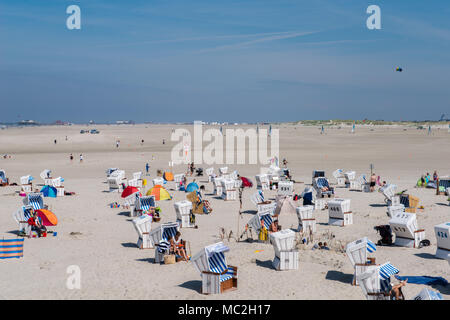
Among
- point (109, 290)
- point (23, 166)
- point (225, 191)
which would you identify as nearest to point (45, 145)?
point (23, 166)

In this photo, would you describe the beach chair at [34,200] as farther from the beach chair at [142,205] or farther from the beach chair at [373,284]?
the beach chair at [373,284]

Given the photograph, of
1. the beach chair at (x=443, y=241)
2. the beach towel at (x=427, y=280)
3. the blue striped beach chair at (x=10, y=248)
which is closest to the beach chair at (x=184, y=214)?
the blue striped beach chair at (x=10, y=248)

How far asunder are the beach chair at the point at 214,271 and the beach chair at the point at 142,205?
839 centimetres

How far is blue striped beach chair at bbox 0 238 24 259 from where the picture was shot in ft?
41.5

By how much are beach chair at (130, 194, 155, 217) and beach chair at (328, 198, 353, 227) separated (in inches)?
290

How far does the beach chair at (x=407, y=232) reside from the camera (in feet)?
44.5

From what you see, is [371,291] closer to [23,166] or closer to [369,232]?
[369,232]

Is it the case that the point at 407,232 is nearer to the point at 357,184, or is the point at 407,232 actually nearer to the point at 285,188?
the point at 285,188

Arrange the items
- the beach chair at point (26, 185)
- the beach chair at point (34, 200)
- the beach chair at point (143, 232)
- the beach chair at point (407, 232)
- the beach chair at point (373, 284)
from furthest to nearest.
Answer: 1. the beach chair at point (26, 185)
2. the beach chair at point (34, 200)
3. the beach chair at point (143, 232)
4. the beach chair at point (407, 232)
5. the beach chair at point (373, 284)

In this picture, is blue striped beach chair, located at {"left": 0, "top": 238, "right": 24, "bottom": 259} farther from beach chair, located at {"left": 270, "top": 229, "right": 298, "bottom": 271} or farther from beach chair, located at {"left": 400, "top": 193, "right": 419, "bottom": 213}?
beach chair, located at {"left": 400, "top": 193, "right": 419, "bottom": 213}

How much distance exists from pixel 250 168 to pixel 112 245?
23.3 metres

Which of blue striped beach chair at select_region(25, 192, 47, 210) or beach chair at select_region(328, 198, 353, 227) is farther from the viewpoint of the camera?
blue striped beach chair at select_region(25, 192, 47, 210)

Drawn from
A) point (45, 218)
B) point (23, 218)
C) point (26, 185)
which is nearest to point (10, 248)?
point (23, 218)

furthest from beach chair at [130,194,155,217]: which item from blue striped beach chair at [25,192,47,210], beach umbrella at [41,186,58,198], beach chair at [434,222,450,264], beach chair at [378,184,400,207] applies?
beach chair at [434,222,450,264]
